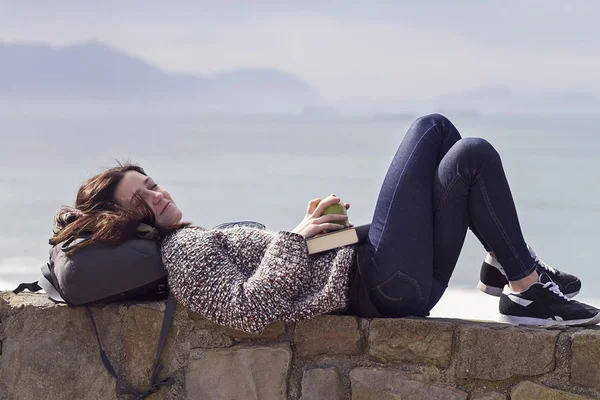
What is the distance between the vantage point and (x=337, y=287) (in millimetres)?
2453

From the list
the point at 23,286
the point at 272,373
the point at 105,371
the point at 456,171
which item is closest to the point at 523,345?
the point at 456,171

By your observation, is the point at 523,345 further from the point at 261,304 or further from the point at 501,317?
the point at 261,304

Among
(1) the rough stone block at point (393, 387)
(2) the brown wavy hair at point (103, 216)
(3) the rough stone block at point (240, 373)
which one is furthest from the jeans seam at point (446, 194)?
(2) the brown wavy hair at point (103, 216)

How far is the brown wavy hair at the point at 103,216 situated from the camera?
2471 mm

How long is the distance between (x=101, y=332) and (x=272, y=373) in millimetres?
482

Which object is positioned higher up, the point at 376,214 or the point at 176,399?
the point at 376,214

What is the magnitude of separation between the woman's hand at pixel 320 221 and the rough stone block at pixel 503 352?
17.1 inches

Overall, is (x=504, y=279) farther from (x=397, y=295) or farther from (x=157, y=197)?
(x=157, y=197)

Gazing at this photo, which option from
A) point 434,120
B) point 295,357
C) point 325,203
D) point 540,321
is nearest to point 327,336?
point 295,357

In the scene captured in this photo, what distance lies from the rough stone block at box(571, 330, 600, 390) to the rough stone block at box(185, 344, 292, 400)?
0.73 meters

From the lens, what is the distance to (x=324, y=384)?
97.8 inches

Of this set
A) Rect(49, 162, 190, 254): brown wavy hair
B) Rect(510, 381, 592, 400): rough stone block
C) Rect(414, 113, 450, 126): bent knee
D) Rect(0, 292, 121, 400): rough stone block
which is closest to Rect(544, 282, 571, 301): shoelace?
Rect(510, 381, 592, 400): rough stone block

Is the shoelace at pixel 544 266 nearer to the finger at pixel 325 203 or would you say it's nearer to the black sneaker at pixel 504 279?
the black sneaker at pixel 504 279

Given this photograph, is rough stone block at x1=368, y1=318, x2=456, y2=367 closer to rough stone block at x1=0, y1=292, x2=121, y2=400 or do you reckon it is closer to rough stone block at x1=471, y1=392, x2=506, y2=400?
rough stone block at x1=471, y1=392, x2=506, y2=400
